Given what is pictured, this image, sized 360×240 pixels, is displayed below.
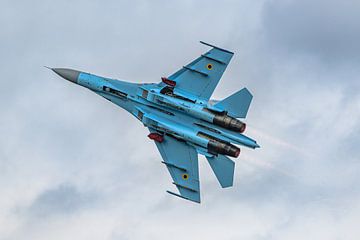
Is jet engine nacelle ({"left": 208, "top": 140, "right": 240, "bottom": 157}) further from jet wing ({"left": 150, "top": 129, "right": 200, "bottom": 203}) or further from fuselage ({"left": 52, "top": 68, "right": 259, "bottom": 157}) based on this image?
jet wing ({"left": 150, "top": 129, "right": 200, "bottom": 203})

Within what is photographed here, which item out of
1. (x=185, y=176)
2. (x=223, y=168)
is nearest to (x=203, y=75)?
(x=223, y=168)

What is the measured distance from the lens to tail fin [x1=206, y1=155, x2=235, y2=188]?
181 ft

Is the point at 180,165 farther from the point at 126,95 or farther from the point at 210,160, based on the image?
the point at 126,95

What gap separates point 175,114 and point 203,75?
3.09 m

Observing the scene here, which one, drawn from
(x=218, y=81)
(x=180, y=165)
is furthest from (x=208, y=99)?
Result: (x=180, y=165)

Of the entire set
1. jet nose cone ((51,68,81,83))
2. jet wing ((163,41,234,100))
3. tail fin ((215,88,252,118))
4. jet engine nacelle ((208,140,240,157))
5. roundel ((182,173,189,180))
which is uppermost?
jet nose cone ((51,68,81,83))

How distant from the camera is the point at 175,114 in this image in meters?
54.6

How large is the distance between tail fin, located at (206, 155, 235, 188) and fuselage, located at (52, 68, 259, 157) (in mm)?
667

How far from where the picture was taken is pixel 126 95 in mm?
55438

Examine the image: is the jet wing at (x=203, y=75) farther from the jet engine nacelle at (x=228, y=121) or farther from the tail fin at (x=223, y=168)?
the tail fin at (x=223, y=168)

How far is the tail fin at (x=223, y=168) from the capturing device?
55062 millimetres

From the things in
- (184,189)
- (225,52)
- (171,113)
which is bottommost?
(184,189)

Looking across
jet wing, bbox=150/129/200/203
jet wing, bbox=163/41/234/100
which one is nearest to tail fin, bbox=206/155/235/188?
jet wing, bbox=150/129/200/203

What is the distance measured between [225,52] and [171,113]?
524 centimetres
